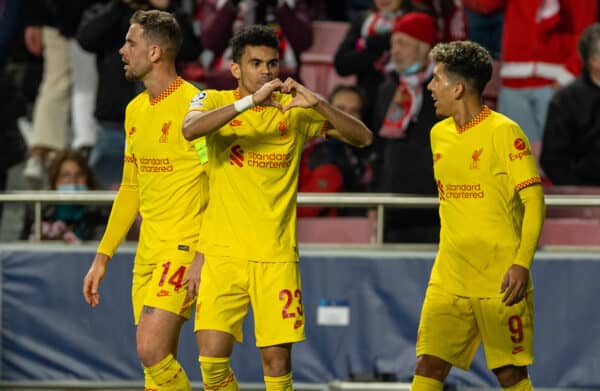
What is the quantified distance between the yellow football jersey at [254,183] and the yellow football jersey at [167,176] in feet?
0.87

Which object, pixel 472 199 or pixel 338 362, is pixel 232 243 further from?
pixel 338 362

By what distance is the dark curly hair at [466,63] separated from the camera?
8273 mm

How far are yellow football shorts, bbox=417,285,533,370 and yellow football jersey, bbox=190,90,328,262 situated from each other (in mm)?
858

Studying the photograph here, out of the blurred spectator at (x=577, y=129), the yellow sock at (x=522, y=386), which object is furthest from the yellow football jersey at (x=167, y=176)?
the blurred spectator at (x=577, y=129)

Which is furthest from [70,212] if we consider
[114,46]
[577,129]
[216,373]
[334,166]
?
[577,129]

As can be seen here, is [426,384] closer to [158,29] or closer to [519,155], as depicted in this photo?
[519,155]

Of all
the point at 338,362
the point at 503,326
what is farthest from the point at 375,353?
the point at 503,326

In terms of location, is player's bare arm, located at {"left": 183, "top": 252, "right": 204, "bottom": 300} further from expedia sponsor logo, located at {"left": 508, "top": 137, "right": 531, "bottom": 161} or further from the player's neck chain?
expedia sponsor logo, located at {"left": 508, "top": 137, "right": 531, "bottom": 161}

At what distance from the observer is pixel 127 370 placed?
1089cm

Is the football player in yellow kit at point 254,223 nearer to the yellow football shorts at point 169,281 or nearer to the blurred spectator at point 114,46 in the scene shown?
the yellow football shorts at point 169,281

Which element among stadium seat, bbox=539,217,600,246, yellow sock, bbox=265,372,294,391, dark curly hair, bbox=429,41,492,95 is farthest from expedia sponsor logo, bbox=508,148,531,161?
stadium seat, bbox=539,217,600,246

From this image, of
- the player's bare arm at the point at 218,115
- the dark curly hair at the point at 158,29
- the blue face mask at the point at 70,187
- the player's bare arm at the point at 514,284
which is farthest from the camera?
the blue face mask at the point at 70,187

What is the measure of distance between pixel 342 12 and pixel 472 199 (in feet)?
19.8

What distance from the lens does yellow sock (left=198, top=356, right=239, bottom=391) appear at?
8094 mm
